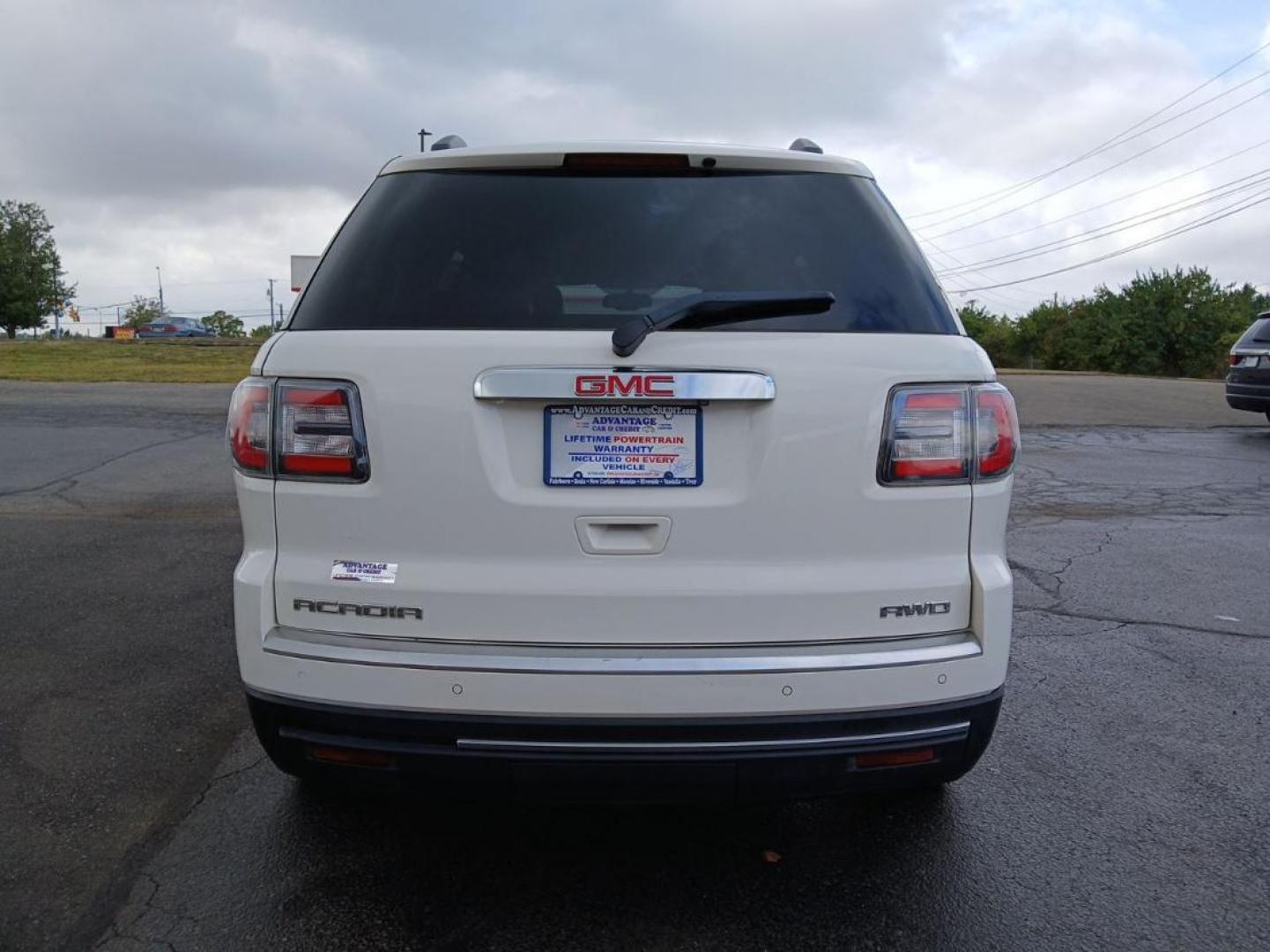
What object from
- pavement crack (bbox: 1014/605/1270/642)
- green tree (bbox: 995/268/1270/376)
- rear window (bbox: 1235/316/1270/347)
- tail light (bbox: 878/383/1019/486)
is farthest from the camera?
green tree (bbox: 995/268/1270/376)

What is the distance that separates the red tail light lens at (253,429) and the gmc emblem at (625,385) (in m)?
0.75

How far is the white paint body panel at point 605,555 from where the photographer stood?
2.22 m

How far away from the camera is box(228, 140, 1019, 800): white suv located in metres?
2.22

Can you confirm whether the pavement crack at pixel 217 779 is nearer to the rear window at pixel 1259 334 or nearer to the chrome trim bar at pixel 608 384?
the chrome trim bar at pixel 608 384

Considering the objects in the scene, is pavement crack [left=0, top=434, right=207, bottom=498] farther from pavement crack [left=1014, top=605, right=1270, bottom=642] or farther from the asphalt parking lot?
pavement crack [left=1014, top=605, right=1270, bottom=642]

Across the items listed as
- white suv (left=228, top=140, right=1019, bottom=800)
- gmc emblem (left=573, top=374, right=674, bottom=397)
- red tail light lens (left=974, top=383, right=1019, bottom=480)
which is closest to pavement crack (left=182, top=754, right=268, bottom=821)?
white suv (left=228, top=140, right=1019, bottom=800)

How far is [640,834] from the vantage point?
2.91 meters

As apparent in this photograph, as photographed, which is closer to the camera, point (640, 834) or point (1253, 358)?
point (640, 834)

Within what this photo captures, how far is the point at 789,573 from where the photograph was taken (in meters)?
2.25

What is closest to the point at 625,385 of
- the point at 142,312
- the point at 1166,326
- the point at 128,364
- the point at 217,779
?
the point at 217,779

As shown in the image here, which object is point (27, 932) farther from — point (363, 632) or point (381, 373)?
point (381, 373)

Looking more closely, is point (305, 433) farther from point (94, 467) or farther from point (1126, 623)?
point (94, 467)

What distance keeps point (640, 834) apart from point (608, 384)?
1.42m

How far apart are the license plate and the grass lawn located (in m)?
11.8
